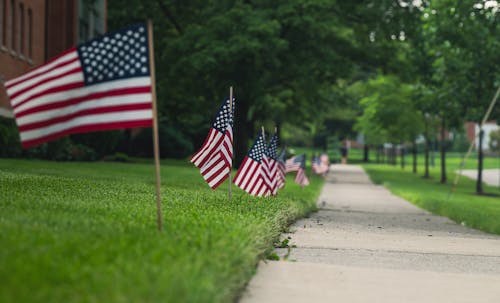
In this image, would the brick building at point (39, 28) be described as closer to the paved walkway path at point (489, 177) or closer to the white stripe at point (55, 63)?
the white stripe at point (55, 63)

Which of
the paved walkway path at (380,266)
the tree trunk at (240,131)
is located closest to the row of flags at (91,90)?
the paved walkway path at (380,266)

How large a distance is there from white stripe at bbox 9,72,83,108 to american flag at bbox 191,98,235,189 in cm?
547

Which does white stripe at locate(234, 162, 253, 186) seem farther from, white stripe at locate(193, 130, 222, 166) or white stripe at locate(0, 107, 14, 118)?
white stripe at locate(0, 107, 14, 118)

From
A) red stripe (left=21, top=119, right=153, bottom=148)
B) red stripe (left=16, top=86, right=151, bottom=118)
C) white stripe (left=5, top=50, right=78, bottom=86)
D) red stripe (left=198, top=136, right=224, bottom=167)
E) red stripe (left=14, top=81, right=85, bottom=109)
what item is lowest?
red stripe (left=198, top=136, right=224, bottom=167)

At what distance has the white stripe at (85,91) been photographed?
8508mm

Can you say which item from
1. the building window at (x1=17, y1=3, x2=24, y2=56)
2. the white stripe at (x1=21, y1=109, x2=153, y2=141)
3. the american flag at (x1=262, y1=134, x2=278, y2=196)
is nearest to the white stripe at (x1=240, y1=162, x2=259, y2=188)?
the american flag at (x1=262, y1=134, x2=278, y2=196)

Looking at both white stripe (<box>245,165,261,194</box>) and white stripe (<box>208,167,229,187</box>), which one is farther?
white stripe (<box>245,165,261,194</box>)

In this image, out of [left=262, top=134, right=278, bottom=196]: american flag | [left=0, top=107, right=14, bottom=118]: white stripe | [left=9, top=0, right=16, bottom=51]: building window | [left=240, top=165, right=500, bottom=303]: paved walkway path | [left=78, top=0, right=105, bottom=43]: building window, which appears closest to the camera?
[left=240, top=165, right=500, bottom=303]: paved walkway path

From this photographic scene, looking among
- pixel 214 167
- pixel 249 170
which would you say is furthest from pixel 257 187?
pixel 214 167

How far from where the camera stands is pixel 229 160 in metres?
14.5

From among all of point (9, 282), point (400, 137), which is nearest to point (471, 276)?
point (9, 282)

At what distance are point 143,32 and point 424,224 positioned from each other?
1146 cm

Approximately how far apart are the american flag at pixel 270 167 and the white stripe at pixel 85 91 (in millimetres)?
8251

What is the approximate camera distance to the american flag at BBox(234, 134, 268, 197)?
52.2ft
